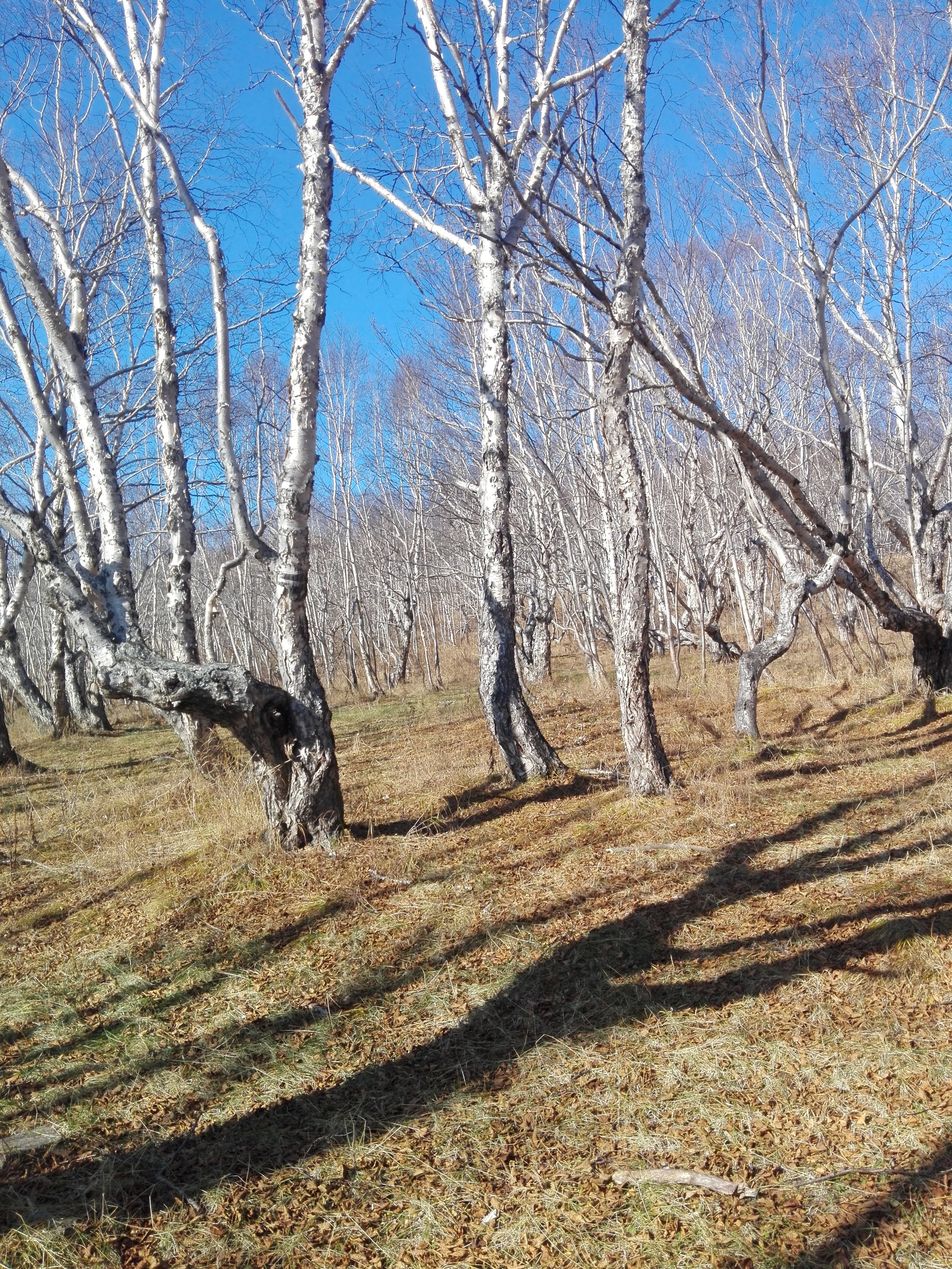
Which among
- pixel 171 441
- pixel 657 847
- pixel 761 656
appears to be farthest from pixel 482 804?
pixel 171 441

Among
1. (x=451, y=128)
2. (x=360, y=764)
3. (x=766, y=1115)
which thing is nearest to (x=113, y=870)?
(x=360, y=764)

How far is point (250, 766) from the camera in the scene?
6.50m

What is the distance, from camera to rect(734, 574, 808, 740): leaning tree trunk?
23.7 feet

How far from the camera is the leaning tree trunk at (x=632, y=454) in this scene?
4980 millimetres

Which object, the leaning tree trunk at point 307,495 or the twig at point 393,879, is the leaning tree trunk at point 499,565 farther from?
the twig at point 393,879

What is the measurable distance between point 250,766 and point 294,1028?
11.3 feet

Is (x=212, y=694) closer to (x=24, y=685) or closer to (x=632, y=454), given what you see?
(x=632, y=454)

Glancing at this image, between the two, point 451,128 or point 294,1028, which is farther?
point 451,128

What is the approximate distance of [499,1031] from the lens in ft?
10.3

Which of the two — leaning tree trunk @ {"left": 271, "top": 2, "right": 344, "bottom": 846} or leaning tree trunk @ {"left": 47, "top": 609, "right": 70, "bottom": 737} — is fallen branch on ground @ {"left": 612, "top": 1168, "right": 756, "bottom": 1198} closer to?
leaning tree trunk @ {"left": 271, "top": 2, "right": 344, "bottom": 846}

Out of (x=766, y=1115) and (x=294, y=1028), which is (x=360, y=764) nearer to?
(x=294, y=1028)

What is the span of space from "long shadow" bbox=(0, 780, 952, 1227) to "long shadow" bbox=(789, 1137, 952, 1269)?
37.6 inches

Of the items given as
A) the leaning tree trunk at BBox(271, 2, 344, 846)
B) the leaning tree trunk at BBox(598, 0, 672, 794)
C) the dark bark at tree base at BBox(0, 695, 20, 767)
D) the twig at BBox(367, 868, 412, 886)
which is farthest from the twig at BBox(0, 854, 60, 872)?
the dark bark at tree base at BBox(0, 695, 20, 767)

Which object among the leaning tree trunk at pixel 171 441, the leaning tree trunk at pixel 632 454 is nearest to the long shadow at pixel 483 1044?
the leaning tree trunk at pixel 632 454
